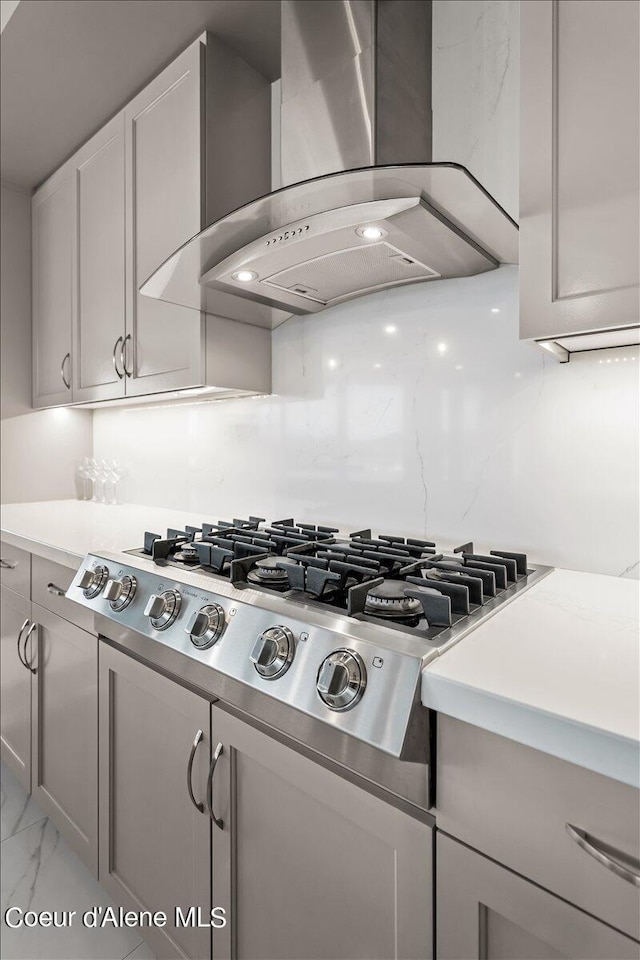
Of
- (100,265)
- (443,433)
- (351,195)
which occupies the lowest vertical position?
(443,433)

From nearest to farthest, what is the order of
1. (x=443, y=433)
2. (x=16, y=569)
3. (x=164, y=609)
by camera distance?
(x=164, y=609) → (x=443, y=433) → (x=16, y=569)

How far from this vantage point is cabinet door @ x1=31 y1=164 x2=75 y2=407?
230cm

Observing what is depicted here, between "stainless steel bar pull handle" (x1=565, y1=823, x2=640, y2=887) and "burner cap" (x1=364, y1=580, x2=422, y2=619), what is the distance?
35cm

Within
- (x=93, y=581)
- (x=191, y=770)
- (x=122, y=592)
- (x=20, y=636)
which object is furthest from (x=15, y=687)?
(x=191, y=770)

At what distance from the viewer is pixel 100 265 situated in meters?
2.08

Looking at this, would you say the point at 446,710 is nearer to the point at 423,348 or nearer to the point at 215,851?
the point at 215,851

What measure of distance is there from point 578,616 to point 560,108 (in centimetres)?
85

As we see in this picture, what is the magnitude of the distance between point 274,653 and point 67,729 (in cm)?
105

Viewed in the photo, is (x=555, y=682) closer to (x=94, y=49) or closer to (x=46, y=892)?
(x=46, y=892)

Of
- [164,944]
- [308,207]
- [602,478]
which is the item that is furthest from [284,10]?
[164,944]

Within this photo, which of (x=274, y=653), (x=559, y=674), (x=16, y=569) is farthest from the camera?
(x=16, y=569)

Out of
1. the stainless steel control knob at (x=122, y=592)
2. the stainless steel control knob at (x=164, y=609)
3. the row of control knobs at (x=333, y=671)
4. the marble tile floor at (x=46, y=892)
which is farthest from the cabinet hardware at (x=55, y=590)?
the row of control knobs at (x=333, y=671)

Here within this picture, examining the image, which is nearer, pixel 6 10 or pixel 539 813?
pixel 539 813

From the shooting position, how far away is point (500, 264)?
134cm
